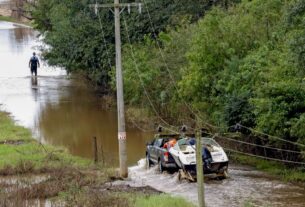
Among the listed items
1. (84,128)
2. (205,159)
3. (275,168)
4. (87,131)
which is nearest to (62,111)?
(84,128)

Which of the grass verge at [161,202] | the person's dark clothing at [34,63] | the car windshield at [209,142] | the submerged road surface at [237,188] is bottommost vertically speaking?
the submerged road surface at [237,188]

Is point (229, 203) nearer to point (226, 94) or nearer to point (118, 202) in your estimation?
point (118, 202)

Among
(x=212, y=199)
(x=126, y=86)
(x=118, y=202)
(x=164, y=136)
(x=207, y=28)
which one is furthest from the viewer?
(x=126, y=86)

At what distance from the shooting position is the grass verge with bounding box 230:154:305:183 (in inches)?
822

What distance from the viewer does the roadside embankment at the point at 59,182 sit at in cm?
1742

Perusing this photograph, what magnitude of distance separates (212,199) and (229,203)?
668 millimetres

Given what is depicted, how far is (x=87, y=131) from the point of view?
3262 centimetres

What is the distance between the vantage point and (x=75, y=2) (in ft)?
131

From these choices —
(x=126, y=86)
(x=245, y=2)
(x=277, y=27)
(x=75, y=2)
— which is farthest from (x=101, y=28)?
(x=277, y=27)

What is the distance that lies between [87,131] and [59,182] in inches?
487

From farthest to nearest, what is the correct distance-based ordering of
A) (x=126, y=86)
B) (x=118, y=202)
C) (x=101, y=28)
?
(x=101, y=28) < (x=126, y=86) < (x=118, y=202)

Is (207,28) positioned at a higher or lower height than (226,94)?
higher

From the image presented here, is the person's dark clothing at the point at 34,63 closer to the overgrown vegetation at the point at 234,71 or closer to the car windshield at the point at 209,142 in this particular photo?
the overgrown vegetation at the point at 234,71


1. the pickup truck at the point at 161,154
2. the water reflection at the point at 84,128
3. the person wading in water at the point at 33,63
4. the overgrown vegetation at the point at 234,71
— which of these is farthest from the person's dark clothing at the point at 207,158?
the person wading in water at the point at 33,63
